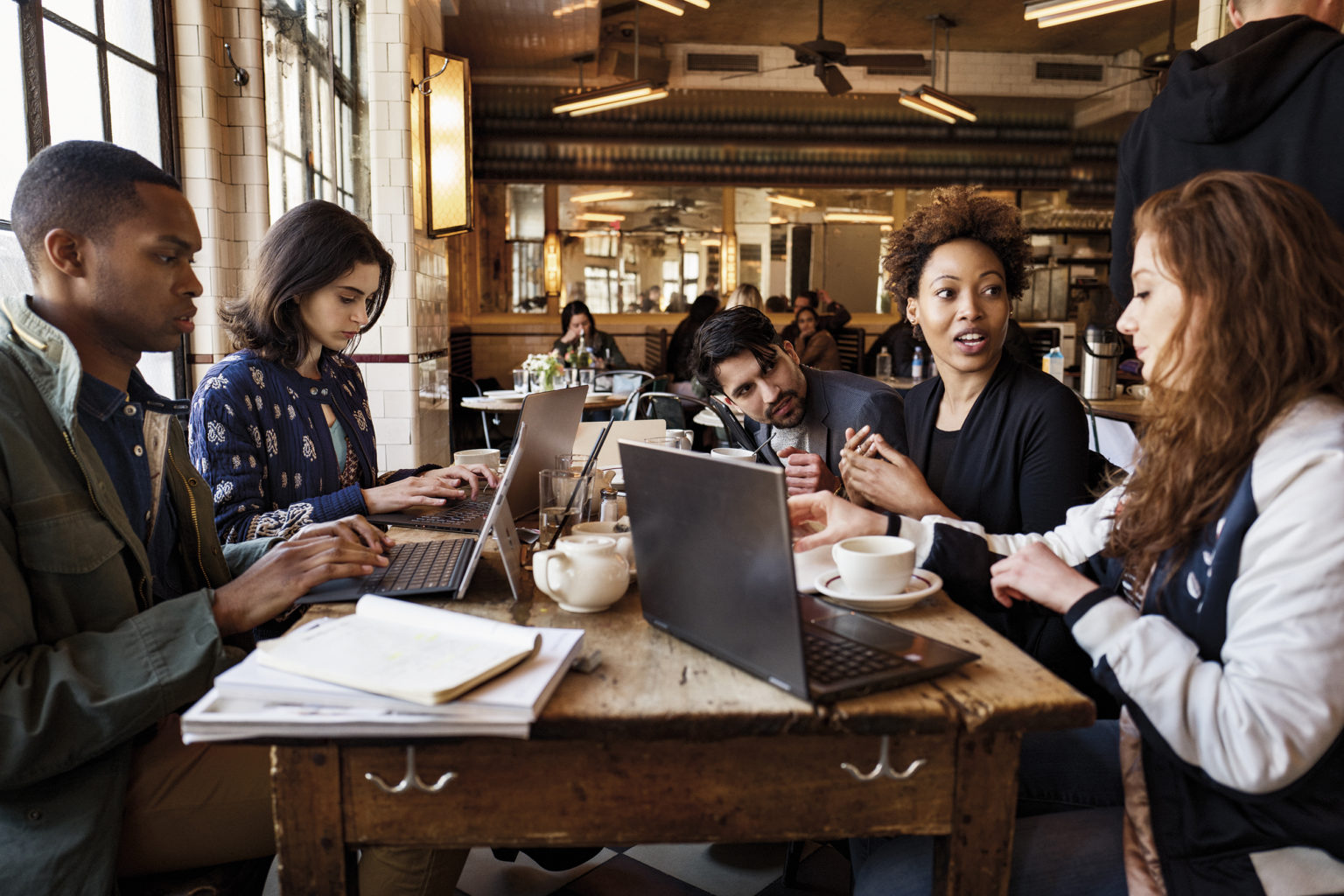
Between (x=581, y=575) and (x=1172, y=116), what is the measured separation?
1864 millimetres

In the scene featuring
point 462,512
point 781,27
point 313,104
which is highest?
point 781,27

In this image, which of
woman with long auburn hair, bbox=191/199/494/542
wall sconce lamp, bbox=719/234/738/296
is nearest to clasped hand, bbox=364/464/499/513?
woman with long auburn hair, bbox=191/199/494/542

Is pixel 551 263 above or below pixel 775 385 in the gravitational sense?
above

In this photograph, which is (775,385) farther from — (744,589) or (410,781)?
(410,781)

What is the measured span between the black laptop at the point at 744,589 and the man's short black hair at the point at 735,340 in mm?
1492

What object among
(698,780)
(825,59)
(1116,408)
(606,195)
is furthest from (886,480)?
(606,195)

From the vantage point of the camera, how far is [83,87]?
3.08 m

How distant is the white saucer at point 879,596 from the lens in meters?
1.38

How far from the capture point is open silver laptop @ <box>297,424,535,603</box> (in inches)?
58.5

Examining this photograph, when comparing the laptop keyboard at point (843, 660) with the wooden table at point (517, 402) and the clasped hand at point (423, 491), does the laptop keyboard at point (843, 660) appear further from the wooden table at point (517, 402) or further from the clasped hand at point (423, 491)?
the wooden table at point (517, 402)

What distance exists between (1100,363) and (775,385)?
3.11 meters

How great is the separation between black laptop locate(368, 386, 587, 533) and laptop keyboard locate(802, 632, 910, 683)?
800 millimetres

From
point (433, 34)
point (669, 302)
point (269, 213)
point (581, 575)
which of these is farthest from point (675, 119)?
point (581, 575)

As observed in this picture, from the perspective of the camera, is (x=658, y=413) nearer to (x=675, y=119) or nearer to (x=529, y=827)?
(x=529, y=827)
